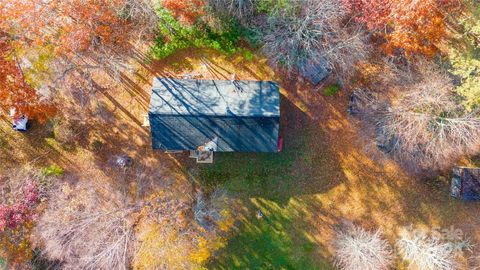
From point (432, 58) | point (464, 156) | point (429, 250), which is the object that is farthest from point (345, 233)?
point (432, 58)

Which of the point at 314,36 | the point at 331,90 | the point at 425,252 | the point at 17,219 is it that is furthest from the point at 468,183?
the point at 17,219

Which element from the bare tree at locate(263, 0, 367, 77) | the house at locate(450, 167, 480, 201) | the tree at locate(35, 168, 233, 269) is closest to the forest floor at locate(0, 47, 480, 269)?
the house at locate(450, 167, 480, 201)


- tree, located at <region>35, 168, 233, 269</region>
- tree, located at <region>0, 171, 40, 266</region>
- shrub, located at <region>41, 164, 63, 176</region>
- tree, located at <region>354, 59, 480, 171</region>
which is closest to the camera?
tree, located at <region>354, 59, 480, 171</region>

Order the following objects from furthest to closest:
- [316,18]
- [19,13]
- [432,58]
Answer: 1. [432,58]
2. [316,18]
3. [19,13]

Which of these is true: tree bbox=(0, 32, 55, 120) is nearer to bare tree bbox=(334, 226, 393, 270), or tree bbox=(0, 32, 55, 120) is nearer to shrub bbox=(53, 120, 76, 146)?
shrub bbox=(53, 120, 76, 146)

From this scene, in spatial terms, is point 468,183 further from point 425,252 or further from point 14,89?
point 14,89

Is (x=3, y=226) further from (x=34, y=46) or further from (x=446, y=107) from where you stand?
(x=446, y=107)
